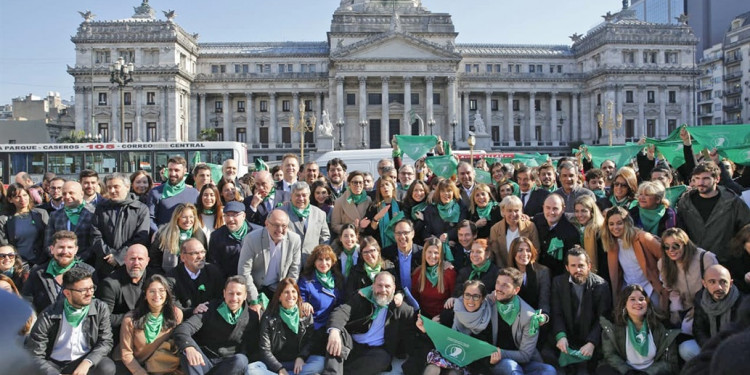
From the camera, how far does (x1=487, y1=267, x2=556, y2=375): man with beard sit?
24.5 feet

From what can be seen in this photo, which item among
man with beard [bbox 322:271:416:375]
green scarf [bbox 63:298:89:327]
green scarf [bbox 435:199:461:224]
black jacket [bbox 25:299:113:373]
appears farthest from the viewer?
green scarf [bbox 435:199:461:224]

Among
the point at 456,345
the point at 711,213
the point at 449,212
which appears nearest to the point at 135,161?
the point at 449,212

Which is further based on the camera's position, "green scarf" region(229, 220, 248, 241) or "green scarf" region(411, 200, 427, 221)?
"green scarf" region(411, 200, 427, 221)

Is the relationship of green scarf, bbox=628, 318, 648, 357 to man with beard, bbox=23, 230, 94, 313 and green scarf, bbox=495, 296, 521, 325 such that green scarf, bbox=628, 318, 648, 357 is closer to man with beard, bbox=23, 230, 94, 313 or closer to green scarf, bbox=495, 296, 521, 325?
green scarf, bbox=495, 296, 521, 325

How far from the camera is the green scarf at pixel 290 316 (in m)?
7.62

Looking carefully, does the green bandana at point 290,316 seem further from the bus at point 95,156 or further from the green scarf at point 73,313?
the bus at point 95,156

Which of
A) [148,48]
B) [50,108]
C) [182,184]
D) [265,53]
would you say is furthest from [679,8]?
[182,184]

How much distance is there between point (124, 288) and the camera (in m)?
7.75

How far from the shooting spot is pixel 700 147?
14828mm

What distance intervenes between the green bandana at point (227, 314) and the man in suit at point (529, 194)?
→ 17.3 feet

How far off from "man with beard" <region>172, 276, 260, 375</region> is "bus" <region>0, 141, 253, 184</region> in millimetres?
20945

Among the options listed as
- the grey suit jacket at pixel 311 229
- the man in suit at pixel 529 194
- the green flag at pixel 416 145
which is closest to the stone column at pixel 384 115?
the green flag at pixel 416 145

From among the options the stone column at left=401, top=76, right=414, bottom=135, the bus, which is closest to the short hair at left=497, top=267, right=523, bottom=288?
the bus

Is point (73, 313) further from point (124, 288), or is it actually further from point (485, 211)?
point (485, 211)
